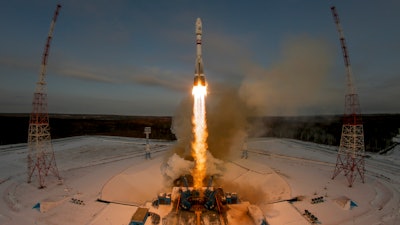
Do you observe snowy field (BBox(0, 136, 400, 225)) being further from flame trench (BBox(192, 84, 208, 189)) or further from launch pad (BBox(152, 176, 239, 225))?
flame trench (BBox(192, 84, 208, 189))

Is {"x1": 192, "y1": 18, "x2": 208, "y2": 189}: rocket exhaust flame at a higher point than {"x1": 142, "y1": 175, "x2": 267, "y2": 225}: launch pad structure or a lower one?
higher

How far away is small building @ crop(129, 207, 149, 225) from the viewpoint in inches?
907

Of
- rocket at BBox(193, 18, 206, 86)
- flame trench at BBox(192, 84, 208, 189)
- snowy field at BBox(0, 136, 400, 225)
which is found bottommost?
snowy field at BBox(0, 136, 400, 225)

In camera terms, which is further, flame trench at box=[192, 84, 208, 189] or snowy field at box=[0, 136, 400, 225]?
flame trench at box=[192, 84, 208, 189]

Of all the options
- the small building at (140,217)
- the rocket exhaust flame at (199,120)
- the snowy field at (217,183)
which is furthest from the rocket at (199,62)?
the small building at (140,217)

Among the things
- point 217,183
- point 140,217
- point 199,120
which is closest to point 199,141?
point 199,120

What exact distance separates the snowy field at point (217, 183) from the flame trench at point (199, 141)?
108 inches

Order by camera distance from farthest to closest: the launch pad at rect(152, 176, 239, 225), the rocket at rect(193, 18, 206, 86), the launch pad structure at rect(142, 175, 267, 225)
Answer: the rocket at rect(193, 18, 206, 86) < the launch pad at rect(152, 176, 239, 225) < the launch pad structure at rect(142, 175, 267, 225)

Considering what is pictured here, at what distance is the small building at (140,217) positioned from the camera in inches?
907

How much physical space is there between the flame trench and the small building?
9237 mm

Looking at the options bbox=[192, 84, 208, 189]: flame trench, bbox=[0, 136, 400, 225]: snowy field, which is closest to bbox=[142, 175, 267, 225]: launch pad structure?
bbox=[0, 136, 400, 225]: snowy field

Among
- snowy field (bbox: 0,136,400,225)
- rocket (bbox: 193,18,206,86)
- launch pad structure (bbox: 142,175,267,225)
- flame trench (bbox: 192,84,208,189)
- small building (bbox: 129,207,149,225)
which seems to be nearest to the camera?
small building (bbox: 129,207,149,225)

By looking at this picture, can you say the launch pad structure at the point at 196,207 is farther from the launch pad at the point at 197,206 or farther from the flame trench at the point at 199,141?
the flame trench at the point at 199,141

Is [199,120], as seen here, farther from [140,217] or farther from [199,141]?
[140,217]
